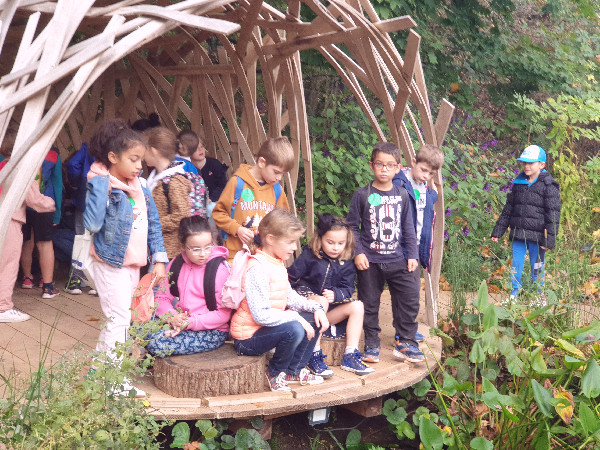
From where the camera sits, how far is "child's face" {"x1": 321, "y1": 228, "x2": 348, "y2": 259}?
4680 mm

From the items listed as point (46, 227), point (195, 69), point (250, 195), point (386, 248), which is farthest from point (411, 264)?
point (195, 69)

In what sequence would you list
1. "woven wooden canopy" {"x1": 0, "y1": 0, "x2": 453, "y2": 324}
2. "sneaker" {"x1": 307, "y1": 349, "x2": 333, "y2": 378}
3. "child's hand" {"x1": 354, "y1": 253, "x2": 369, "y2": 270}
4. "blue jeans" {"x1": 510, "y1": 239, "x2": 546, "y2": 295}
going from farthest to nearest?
"blue jeans" {"x1": 510, "y1": 239, "x2": 546, "y2": 295} < "child's hand" {"x1": 354, "y1": 253, "x2": 369, "y2": 270} < "sneaker" {"x1": 307, "y1": 349, "x2": 333, "y2": 378} < "woven wooden canopy" {"x1": 0, "y1": 0, "x2": 453, "y2": 324}

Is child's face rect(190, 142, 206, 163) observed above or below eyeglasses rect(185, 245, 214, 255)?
above

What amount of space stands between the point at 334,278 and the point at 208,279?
0.95 meters

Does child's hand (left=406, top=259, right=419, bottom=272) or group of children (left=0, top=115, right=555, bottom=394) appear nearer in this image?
group of children (left=0, top=115, right=555, bottom=394)

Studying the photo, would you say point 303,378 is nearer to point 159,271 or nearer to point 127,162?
point 159,271

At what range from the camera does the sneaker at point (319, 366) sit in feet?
15.0

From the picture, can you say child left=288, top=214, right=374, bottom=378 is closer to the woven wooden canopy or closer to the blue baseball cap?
the woven wooden canopy

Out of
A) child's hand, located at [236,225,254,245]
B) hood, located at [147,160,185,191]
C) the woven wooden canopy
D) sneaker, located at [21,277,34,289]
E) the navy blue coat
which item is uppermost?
the woven wooden canopy

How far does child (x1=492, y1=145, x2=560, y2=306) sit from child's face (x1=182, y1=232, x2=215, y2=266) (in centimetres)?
361

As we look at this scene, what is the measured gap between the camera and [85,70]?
3.34 m

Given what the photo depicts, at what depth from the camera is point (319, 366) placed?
460 cm

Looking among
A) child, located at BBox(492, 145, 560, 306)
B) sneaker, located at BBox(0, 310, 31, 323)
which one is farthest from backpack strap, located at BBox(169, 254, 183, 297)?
child, located at BBox(492, 145, 560, 306)

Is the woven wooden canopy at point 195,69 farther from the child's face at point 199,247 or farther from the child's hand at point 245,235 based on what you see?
the child's hand at point 245,235
